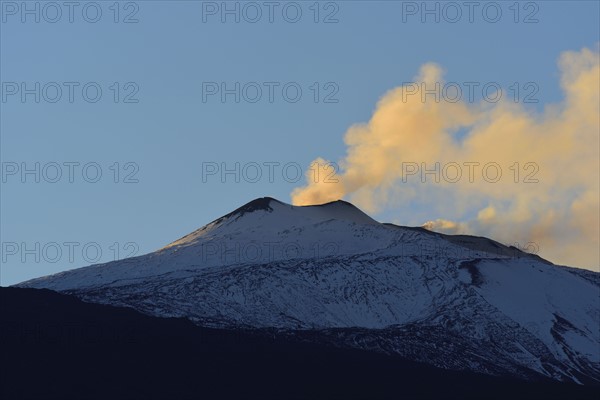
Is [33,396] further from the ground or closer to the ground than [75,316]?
closer to the ground

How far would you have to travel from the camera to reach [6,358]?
554ft

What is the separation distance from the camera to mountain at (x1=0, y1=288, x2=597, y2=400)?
16312 cm

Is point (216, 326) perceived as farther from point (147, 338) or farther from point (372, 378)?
point (372, 378)

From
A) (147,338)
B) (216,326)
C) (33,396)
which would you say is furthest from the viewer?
(216,326)

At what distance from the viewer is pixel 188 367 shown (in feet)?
566

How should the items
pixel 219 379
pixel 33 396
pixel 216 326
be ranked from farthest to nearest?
1. pixel 216 326
2. pixel 219 379
3. pixel 33 396

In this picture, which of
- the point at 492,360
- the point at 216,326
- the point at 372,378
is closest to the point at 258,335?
the point at 216,326

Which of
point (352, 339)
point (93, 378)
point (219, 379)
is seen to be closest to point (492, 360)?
point (352, 339)

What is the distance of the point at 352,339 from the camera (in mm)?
191750

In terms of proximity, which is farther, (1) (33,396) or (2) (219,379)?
(2) (219,379)

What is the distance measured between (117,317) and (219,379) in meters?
28.8

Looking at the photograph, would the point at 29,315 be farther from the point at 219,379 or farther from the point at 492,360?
the point at 492,360

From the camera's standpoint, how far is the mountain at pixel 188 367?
163 metres

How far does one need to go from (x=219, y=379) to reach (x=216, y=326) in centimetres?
2819
